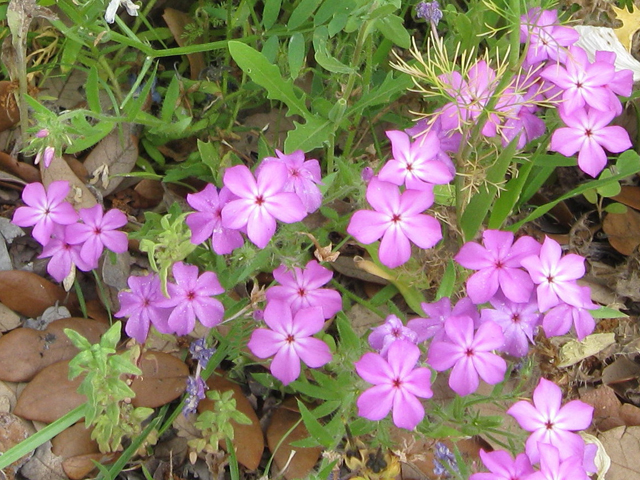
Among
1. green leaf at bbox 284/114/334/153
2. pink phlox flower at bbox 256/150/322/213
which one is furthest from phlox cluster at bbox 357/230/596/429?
green leaf at bbox 284/114/334/153

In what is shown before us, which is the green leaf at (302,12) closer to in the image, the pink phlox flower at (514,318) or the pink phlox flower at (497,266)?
the pink phlox flower at (497,266)

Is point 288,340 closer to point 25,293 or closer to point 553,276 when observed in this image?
point 553,276

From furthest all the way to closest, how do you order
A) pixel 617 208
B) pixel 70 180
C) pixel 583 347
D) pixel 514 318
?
pixel 617 208
pixel 70 180
pixel 583 347
pixel 514 318

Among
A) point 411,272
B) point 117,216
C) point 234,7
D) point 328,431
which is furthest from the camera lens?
point 234,7

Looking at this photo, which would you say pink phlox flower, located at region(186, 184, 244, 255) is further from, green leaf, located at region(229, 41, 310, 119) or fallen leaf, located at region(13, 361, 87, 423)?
fallen leaf, located at region(13, 361, 87, 423)

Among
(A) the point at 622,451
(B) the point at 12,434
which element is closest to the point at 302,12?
(B) the point at 12,434

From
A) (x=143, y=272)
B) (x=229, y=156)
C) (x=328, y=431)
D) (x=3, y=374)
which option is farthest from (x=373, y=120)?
(x=3, y=374)

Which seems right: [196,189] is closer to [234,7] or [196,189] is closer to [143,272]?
[143,272]
